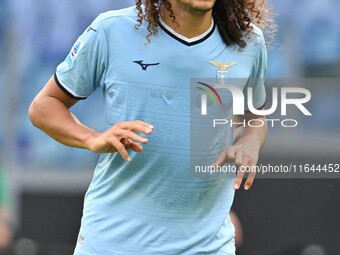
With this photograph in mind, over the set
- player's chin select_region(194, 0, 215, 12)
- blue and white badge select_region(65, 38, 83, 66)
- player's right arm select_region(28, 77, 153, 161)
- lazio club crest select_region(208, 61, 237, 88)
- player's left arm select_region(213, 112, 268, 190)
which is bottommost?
player's left arm select_region(213, 112, 268, 190)

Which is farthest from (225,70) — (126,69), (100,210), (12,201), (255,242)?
(12,201)

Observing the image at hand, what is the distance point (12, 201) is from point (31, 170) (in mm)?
310

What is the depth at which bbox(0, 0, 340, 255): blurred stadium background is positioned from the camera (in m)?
6.01

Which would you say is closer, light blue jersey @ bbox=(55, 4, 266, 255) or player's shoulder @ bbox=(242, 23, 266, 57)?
light blue jersey @ bbox=(55, 4, 266, 255)

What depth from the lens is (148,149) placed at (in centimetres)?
285

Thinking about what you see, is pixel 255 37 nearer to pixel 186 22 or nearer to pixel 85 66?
pixel 186 22

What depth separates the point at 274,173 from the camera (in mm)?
6352

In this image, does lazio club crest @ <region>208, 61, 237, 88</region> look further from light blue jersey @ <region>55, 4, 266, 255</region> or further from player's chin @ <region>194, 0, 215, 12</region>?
player's chin @ <region>194, 0, 215, 12</region>

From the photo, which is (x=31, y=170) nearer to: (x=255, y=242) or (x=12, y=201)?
(x=12, y=201)

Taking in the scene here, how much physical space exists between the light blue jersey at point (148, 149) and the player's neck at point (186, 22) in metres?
0.03

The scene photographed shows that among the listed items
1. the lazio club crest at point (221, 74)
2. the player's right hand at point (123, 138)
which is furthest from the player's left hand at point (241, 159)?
the player's right hand at point (123, 138)

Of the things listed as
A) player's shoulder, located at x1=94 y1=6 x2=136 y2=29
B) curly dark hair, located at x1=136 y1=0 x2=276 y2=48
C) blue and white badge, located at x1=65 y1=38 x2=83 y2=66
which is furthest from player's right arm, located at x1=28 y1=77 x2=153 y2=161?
curly dark hair, located at x1=136 y1=0 x2=276 y2=48

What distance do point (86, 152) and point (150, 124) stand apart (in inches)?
144

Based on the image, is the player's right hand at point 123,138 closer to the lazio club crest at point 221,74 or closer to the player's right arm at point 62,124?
the player's right arm at point 62,124
